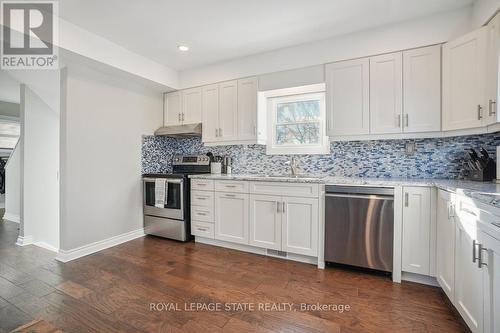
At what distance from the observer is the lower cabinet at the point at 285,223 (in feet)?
8.27

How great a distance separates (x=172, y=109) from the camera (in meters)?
→ 3.86

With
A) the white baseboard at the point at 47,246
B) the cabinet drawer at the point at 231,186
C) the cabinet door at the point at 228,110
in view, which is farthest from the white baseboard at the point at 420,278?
the white baseboard at the point at 47,246

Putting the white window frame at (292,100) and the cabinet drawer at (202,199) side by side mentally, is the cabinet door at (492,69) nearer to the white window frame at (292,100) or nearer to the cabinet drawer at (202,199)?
the white window frame at (292,100)

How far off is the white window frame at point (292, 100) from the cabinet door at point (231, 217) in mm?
921

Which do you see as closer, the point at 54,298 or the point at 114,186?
the point at 54,298

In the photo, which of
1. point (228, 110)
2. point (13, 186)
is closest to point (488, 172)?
point (228, 110)

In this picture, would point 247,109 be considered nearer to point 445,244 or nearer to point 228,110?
point 228,110

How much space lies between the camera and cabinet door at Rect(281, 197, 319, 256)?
250 cm

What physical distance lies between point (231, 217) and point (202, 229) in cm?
49

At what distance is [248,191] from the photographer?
287cm

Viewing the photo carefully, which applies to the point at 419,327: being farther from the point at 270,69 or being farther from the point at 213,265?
the point at 270,69

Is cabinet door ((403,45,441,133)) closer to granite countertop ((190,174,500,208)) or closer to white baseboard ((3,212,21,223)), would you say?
granite countertop ((190,174,500,208))

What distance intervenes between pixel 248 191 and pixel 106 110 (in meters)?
2.13

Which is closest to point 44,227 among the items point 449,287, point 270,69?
point 270,69
